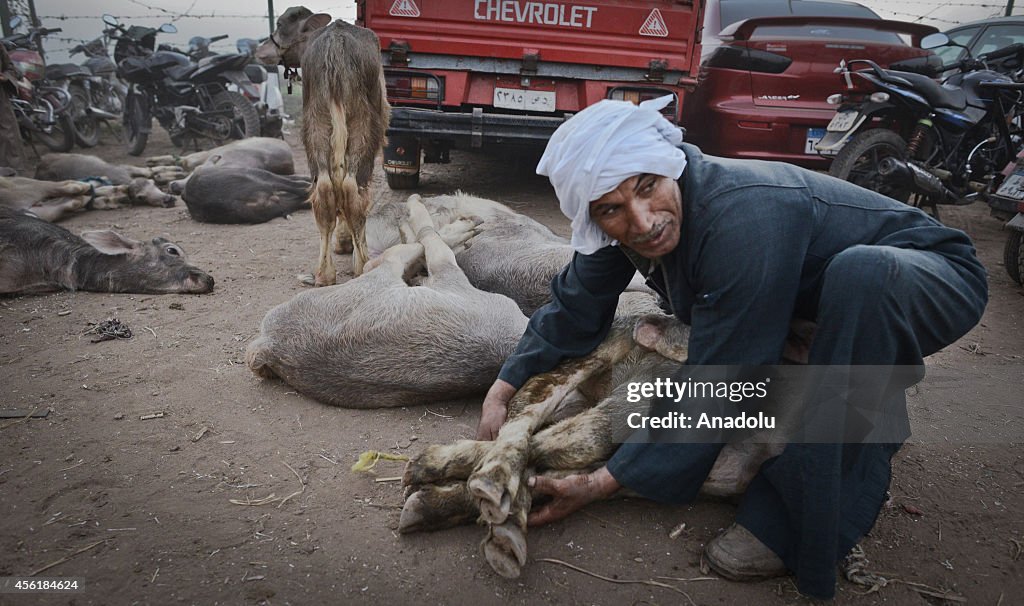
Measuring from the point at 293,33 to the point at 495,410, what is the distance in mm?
4249

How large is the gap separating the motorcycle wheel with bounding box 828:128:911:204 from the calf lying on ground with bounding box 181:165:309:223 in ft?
16.4

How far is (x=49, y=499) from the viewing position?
246 centimetres

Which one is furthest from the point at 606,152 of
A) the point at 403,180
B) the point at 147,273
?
the point at 403,180

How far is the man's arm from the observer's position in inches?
100

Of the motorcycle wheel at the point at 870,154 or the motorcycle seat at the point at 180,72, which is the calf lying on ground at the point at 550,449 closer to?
the motorcycle wheel at the point at 870,154

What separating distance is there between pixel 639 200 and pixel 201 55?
39.8 ft

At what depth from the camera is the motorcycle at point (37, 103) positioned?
28.3 feet

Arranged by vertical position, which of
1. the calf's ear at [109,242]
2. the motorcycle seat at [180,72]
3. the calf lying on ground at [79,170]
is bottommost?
the calf's ear at [109,242]

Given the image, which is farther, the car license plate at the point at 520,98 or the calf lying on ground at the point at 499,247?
the car license plate at the point at 520,98

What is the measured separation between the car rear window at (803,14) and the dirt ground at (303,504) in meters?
3.66

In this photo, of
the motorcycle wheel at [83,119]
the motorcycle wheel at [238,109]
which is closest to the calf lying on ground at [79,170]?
the motorcycle wheel at [238,109]

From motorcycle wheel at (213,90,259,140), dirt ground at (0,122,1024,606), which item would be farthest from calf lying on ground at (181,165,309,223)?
motorcycle wheel at (213,90,259,140)

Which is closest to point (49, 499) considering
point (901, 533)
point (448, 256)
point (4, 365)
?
point (4, 365)

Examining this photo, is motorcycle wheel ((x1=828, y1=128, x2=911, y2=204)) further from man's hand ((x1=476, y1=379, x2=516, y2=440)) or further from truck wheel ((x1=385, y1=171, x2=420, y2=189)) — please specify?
man's hand ((x1=476, y1=379, x2=516, y2=440))
